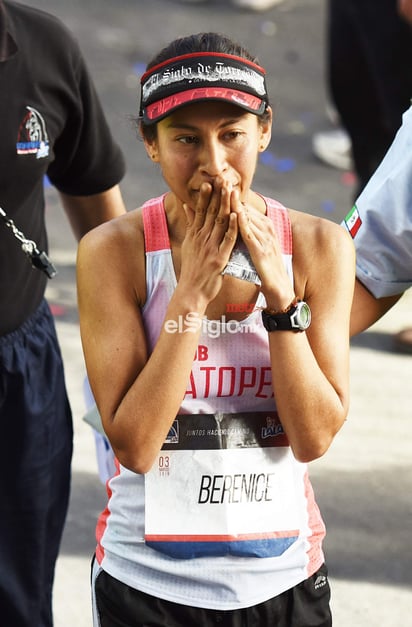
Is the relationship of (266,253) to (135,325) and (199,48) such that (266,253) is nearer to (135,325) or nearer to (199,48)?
(135,325)

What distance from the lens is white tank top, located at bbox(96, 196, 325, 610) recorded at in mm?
2068

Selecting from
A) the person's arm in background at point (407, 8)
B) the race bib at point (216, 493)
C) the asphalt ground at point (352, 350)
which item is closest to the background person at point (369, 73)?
the asphalt ground at point (352, 350)

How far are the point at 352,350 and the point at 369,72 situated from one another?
5.43ft

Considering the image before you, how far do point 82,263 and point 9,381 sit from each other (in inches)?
28.3

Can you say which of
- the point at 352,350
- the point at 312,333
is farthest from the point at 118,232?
the point at 352,350

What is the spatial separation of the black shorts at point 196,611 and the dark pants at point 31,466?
0.67 metres

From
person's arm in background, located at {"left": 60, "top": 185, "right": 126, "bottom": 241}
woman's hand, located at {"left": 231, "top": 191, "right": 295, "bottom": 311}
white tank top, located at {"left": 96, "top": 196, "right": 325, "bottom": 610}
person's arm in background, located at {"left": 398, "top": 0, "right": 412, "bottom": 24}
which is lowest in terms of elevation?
white tank top, located at {"left": 96, "top": 196, "right": 325, "bottom": 610}

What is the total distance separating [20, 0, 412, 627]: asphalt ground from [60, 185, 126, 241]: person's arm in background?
22.3 inches

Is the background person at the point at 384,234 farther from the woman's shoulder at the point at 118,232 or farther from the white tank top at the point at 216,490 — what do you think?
the woman's shoulder at the point at 118,232

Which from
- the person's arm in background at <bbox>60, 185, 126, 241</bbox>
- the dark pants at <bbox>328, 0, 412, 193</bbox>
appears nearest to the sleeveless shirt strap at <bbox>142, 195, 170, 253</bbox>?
the person's arm in background at <bbox>60, 185, 126, 241</bbox>

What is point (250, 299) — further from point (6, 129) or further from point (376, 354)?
point (376, 354)

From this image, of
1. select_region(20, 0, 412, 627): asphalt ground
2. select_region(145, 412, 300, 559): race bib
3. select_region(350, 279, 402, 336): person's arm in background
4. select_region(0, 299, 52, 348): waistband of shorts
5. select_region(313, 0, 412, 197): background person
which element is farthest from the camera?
select_region(313, 0, 412, 197): background person

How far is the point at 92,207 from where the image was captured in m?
3.05

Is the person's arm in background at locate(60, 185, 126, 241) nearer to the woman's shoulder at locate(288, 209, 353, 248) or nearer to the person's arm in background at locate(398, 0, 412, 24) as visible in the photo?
the woman's shoulder at locate(288, 209, 353, 248)
